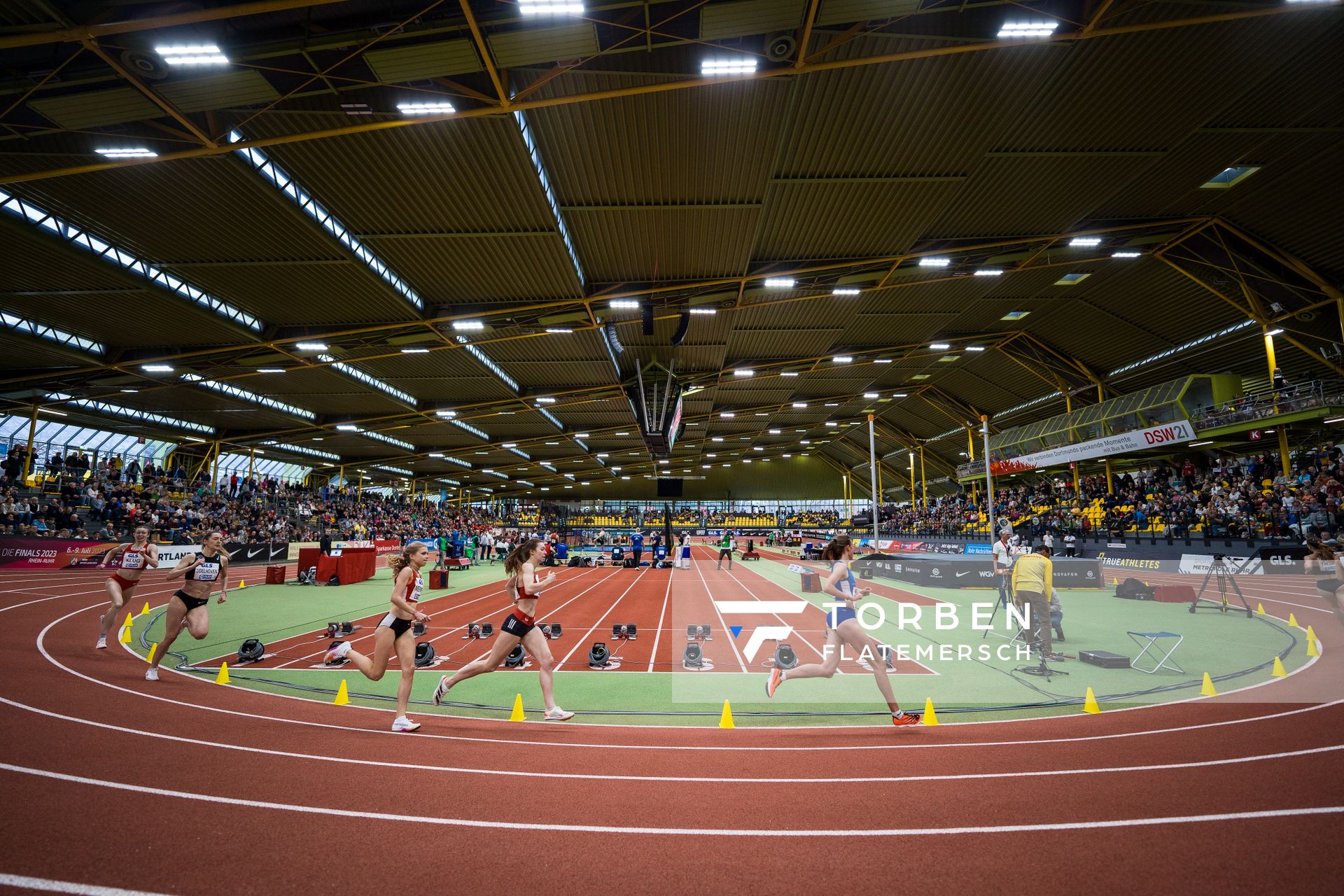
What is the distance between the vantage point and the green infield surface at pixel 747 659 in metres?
7.16

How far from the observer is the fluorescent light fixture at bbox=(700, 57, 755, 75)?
10.7 metres

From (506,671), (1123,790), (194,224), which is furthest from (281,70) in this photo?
(1123,790)

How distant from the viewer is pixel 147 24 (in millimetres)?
9016

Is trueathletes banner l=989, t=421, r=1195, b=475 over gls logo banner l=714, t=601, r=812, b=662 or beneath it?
over

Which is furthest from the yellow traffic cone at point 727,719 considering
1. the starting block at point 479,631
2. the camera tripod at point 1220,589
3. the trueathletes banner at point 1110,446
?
the trueathletes banner at point 1110,446

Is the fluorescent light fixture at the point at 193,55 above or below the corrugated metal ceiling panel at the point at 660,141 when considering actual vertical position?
below

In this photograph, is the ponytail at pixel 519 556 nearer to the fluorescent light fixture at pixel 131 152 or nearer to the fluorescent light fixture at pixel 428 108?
the fluorescent light fixture at pixel 428 108

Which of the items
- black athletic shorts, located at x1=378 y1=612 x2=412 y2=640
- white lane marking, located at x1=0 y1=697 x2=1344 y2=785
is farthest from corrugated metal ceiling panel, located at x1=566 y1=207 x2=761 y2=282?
white lane marking, located at x1=0 y1=697 x2=1344 y2=785

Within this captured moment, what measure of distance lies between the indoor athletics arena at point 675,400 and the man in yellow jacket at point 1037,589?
0.07 m

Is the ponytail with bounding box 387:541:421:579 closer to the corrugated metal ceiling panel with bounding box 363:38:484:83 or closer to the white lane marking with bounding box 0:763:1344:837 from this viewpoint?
the white lane marking with bounding box 0:763:1344:837

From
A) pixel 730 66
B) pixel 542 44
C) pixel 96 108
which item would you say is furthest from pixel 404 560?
pixel 96 108

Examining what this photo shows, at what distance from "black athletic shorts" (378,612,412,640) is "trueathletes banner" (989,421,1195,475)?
31.0 meters

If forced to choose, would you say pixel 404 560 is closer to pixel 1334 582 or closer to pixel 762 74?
pixel 762 74

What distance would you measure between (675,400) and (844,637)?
26.4 meters
